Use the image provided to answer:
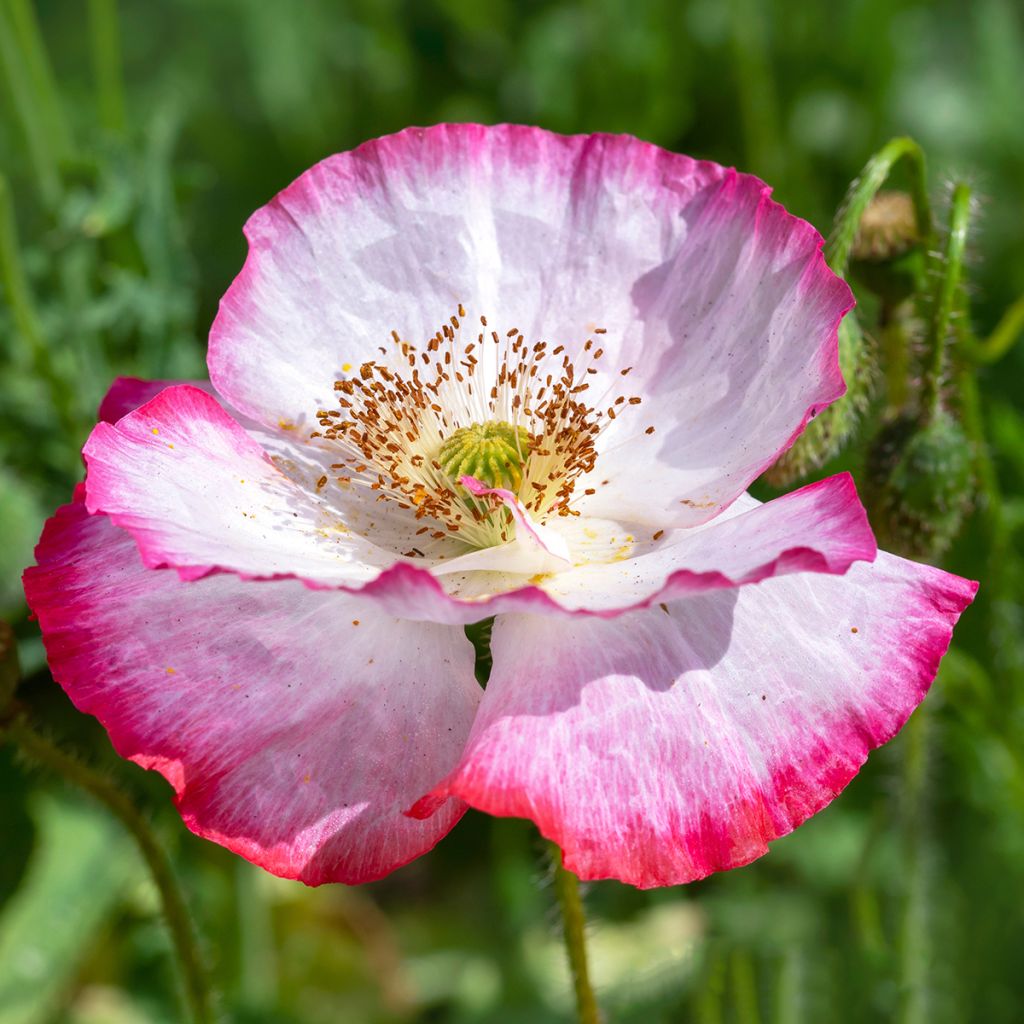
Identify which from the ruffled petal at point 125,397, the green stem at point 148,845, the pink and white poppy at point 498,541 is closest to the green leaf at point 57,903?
the green stem at point 148,845

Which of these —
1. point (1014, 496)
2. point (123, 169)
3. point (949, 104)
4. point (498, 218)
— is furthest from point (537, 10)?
point (498, 218)

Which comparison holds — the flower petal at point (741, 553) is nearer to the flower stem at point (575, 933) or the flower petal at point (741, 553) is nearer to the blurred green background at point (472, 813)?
the flower stem at point (575, 933)

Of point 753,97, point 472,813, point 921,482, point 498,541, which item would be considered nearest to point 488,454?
point 498,541

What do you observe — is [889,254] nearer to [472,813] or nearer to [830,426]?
[830,426]

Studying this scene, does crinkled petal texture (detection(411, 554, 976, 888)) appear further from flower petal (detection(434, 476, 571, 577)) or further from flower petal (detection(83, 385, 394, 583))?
flower petal (detection(83, 385, 394, 583))

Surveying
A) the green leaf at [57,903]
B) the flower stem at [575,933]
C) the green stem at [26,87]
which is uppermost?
the green stem at [26,87]

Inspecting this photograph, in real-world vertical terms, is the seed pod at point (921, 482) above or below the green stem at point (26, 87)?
below
